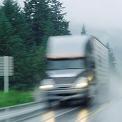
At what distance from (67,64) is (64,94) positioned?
1430 mm

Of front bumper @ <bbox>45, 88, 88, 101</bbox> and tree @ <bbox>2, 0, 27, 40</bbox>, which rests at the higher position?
tree @ <bbox>2, 0, 27, 40</bbox>

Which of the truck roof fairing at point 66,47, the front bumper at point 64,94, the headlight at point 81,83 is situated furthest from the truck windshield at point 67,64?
the front bumper at point 64,94

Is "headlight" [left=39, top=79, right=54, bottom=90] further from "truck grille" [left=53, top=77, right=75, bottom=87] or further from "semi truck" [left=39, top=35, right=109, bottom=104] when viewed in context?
"truck grille" [left=53, top=77, right=75, bottom=87]

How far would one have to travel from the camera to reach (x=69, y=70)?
26406mm

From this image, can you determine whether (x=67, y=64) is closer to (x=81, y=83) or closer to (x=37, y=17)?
(x=81, y=83)

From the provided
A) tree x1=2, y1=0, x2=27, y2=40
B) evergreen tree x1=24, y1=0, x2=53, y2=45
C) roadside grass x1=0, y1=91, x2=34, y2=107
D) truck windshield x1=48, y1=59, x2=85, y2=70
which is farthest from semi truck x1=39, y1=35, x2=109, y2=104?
evergreen tree x1=24, y1=0, x2=53, y2=45

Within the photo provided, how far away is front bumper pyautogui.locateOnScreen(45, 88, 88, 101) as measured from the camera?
2616 cm

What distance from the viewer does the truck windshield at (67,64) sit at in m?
26.7

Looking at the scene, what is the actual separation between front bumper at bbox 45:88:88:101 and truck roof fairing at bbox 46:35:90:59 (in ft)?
5.44

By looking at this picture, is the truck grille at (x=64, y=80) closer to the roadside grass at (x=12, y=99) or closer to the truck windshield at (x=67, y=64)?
the truck windshield at (x=67, y=64)

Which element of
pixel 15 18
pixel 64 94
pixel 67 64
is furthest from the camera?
pixel 15 18

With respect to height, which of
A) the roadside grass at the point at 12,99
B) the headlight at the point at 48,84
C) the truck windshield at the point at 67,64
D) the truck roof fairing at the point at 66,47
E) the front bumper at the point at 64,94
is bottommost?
the roadside grass at the point at 12,99

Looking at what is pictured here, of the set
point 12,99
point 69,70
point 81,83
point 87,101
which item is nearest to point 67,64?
point 69,70

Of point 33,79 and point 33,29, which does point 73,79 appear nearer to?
point 33,79
